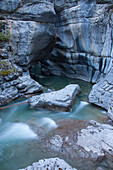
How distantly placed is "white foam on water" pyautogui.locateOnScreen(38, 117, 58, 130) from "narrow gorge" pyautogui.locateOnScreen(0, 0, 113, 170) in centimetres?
3

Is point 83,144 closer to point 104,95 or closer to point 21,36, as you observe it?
point 104,95

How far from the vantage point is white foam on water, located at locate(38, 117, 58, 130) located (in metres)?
6.17

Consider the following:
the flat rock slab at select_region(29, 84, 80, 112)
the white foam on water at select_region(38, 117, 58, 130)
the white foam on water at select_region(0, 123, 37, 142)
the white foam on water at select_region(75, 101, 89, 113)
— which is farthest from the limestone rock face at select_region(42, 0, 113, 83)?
the white foam on water at select_region(0, 123, 37, 142)

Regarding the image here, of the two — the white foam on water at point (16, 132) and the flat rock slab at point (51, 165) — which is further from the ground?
the flat rock slab at point (51, 165)

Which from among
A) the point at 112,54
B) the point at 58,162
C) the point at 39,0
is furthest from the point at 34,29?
the point at 58,162

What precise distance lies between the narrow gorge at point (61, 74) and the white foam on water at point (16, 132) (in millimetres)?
44

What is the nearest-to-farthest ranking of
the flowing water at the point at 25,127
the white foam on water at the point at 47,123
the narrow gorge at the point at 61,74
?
1. the flowing water at the point at 25,127
2. the narrow gorge at the point at 61,74
3. the white foam on water at the point at 47,123

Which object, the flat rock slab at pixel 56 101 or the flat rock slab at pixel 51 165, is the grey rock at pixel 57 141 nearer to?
the flat rock slab at pixel 51 165

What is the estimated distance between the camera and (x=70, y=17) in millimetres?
12742

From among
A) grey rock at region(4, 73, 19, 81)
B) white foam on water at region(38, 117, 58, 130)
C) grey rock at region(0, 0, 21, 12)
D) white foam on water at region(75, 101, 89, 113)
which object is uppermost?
grey rock at region(0, 0, 21, 12)

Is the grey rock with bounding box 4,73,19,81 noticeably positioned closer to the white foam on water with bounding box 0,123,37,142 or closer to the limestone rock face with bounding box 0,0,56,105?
the limestone rock face with bounding box 0,0,56,105

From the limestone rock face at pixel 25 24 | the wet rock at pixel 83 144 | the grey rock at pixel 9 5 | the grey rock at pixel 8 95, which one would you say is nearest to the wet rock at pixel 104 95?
the wet rock at pixel 83 144

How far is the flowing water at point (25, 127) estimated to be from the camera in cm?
451

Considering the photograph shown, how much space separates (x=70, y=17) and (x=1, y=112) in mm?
10108
